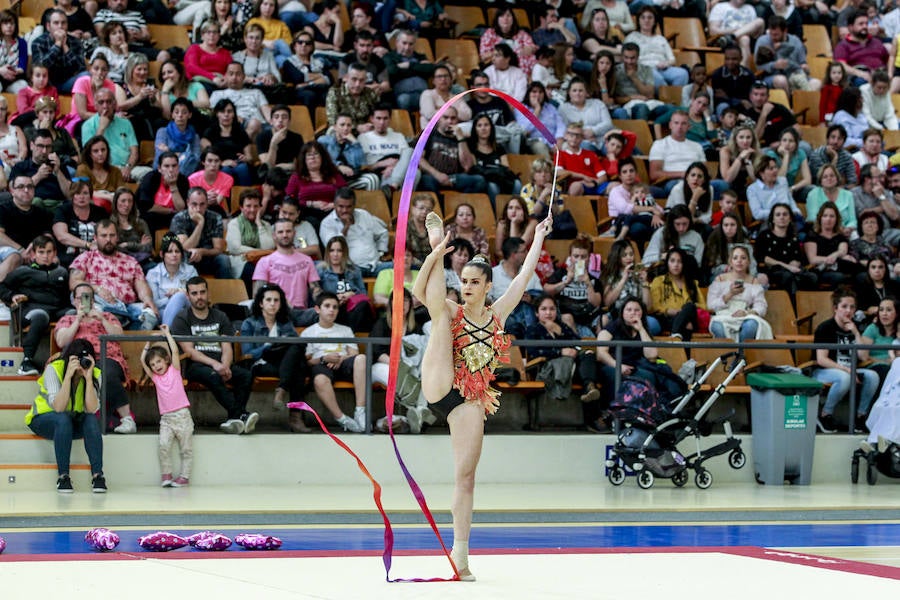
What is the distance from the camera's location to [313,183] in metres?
12.9

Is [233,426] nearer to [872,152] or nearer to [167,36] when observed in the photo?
[167,36]

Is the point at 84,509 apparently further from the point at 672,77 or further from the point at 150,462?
the point at 672,77

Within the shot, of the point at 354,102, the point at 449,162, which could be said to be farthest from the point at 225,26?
the point at 449,162

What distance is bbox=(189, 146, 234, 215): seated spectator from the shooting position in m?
12.5

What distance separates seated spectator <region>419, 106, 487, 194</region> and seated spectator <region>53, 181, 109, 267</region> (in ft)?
10.7

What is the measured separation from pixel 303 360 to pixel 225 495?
4.74ft

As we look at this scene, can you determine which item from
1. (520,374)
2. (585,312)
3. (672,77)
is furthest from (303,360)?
(672,77)

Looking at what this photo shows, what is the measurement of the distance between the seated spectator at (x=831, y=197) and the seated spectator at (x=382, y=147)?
438cm

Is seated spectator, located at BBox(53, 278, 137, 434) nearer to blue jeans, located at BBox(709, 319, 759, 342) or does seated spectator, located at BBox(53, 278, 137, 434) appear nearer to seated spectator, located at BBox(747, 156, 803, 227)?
blue jeans, located at BBox(709, 319, 759, 342)

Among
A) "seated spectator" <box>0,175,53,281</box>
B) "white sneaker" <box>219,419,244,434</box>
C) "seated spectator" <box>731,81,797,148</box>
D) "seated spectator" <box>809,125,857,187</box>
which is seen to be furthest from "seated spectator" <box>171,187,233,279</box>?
"seated spectator" <box>809,125,857,187</box>

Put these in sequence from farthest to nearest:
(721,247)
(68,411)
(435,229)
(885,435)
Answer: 1. (721,247)
2. (885,435)
3. (68,411)
4. (435,229)

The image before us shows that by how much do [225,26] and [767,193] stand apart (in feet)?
19.3

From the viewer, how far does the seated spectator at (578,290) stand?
40.6ft

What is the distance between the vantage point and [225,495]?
1005cm
